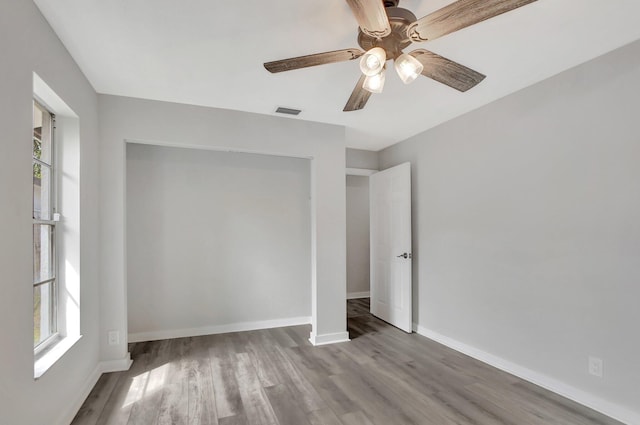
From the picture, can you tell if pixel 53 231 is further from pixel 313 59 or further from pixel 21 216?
pixel 313 59

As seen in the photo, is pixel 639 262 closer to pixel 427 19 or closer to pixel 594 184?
pixel 594 184

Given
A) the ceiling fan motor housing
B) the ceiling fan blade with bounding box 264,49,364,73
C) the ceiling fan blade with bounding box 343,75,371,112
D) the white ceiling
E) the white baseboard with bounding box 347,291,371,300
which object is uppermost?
the white ceiling

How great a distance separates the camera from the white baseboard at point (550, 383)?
84.7 inches

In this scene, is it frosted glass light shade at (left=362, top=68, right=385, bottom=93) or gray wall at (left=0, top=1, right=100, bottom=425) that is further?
frosted glass light shade at (left=362, top=68, right=385, bottom=93)

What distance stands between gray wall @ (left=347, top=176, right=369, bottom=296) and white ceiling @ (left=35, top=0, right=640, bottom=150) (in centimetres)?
305

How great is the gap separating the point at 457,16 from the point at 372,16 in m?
0.37

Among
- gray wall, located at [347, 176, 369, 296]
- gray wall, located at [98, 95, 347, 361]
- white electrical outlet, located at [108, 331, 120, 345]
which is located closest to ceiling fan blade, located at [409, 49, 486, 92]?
Result: gray wall, located at [98, 95, 347, 361]

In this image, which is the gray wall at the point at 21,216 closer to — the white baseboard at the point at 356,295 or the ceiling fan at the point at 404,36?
the ceiling fan at the point at 404,36

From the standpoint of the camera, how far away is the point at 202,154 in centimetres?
396

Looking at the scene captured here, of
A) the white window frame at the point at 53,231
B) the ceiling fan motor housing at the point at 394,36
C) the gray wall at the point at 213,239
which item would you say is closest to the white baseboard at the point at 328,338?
the gray wall at the point at 213,239

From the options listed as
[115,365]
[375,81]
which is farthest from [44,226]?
[375,81]

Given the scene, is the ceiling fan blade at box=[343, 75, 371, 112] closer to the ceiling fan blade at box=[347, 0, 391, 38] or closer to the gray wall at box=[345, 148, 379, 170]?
the ceiling fan blade at box=[347, 0, 391, 38]

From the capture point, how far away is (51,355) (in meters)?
2.04

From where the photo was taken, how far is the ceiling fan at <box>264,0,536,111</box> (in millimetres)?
1318
